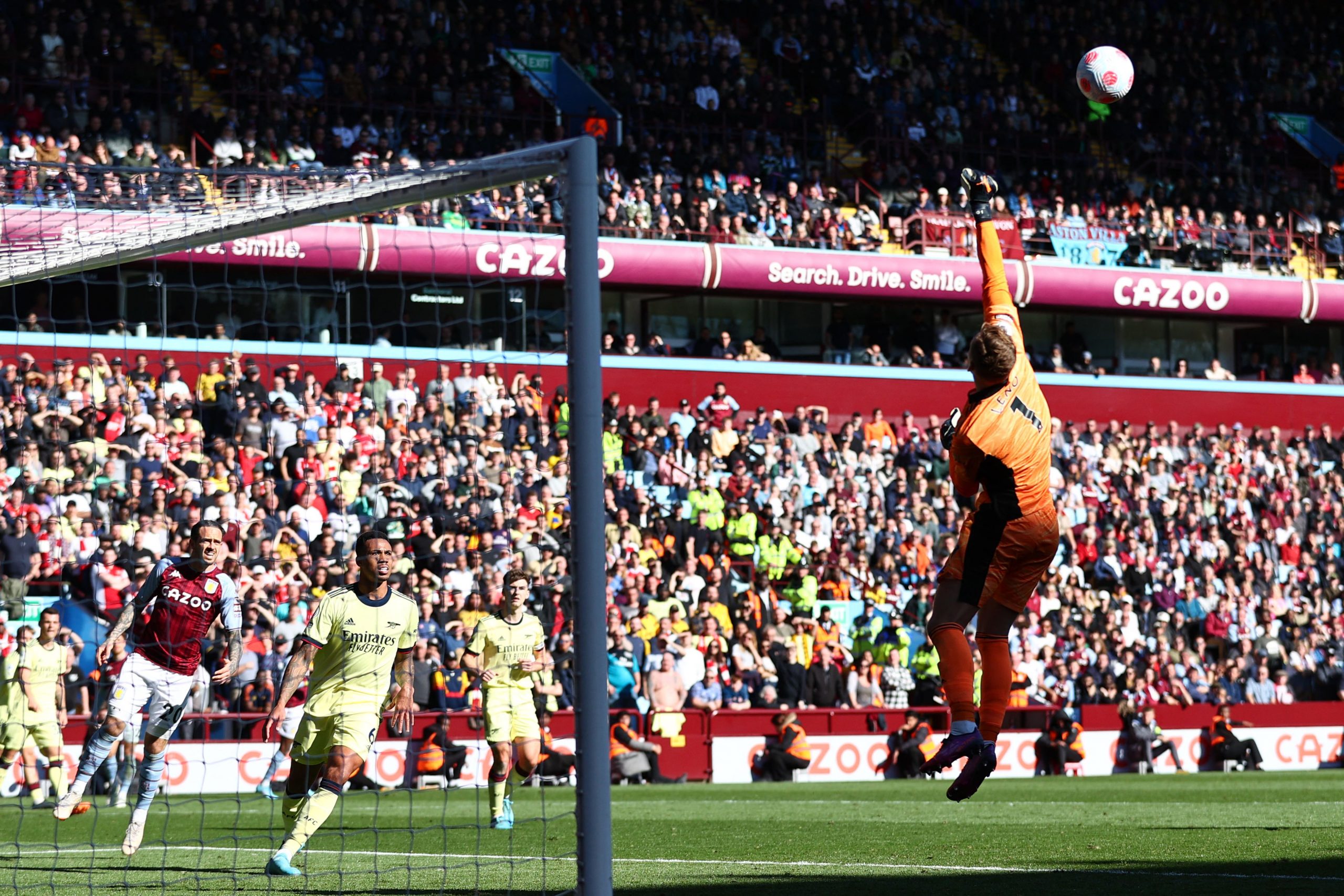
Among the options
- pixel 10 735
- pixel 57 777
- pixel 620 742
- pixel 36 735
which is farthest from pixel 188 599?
pixel 620 742

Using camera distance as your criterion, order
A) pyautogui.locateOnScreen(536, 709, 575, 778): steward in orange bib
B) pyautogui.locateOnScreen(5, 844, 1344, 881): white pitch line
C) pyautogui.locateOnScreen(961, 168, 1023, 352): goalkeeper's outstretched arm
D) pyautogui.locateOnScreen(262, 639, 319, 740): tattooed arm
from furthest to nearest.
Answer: pyautogui.locateOnScreen(536, 709, 575, 778): steward in orange bib → pyautogui.locateOnScreen(262, 639, 319, 740): tattooed arm → pyautogui.locateOnScreen(5, 844, 1344, 881): white pitch line → pyautogui.locateOnScreen(961, 168, 1023, 352): goalkeeper's outstretched arm

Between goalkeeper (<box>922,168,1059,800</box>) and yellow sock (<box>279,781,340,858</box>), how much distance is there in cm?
349

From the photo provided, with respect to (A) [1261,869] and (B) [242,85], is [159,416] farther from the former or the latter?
(B) [242,85]

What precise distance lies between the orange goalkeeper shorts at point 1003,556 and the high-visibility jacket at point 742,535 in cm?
1609

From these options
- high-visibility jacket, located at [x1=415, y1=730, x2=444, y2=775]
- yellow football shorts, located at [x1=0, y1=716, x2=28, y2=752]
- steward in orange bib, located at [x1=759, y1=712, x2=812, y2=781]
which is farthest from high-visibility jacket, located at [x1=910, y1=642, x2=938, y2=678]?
yellow football shorts, located at [x1=0, y1=716, x2=28, y2=752]

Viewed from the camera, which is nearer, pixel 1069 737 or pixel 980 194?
pixel 980 194

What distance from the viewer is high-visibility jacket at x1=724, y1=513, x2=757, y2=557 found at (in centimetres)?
2381

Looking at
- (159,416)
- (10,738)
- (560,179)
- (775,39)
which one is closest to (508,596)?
(159,416)

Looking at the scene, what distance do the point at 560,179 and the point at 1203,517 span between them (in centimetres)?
2392

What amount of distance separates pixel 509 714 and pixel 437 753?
5.64m

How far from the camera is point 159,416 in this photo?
15.1m

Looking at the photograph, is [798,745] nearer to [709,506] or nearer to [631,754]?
[631,754]

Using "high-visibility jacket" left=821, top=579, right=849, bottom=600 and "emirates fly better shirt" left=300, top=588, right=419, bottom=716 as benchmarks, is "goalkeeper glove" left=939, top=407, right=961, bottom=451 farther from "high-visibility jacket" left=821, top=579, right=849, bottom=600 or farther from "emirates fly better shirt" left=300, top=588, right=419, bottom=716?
"high-visibility jacket" left=821, top=579, right=849, bottom=600

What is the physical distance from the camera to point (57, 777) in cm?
1566
